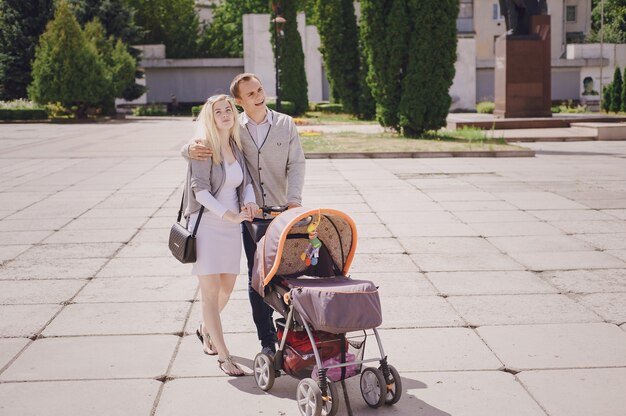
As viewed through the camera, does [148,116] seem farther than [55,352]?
Yes

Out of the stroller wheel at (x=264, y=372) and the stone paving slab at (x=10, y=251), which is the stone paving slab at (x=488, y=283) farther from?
the stone paving slab at (x=10, y=251)

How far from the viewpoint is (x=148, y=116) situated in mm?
46750

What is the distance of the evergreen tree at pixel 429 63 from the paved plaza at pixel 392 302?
8290mm

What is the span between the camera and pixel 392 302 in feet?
20.7

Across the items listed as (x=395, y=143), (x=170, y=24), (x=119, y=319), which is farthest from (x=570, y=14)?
(x=119, y=319)

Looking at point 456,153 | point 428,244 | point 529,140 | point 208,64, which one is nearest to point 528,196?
point 428,244

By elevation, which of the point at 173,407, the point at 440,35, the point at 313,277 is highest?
the point at 440,35

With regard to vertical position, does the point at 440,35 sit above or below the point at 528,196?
above

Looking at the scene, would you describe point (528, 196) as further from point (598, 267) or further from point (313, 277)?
point (313, 277)

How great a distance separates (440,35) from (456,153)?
→ 4.38 metres

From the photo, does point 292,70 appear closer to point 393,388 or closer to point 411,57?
point 411,57

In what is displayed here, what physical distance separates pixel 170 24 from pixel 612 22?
38.9 m

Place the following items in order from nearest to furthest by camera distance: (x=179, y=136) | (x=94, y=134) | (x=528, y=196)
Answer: (x=528, y=196)
(x=179, y=136)
(x=94, y=134)

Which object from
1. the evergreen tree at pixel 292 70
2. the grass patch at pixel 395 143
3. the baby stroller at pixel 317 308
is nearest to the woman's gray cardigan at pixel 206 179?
the baby stroller at pixel 317 308
